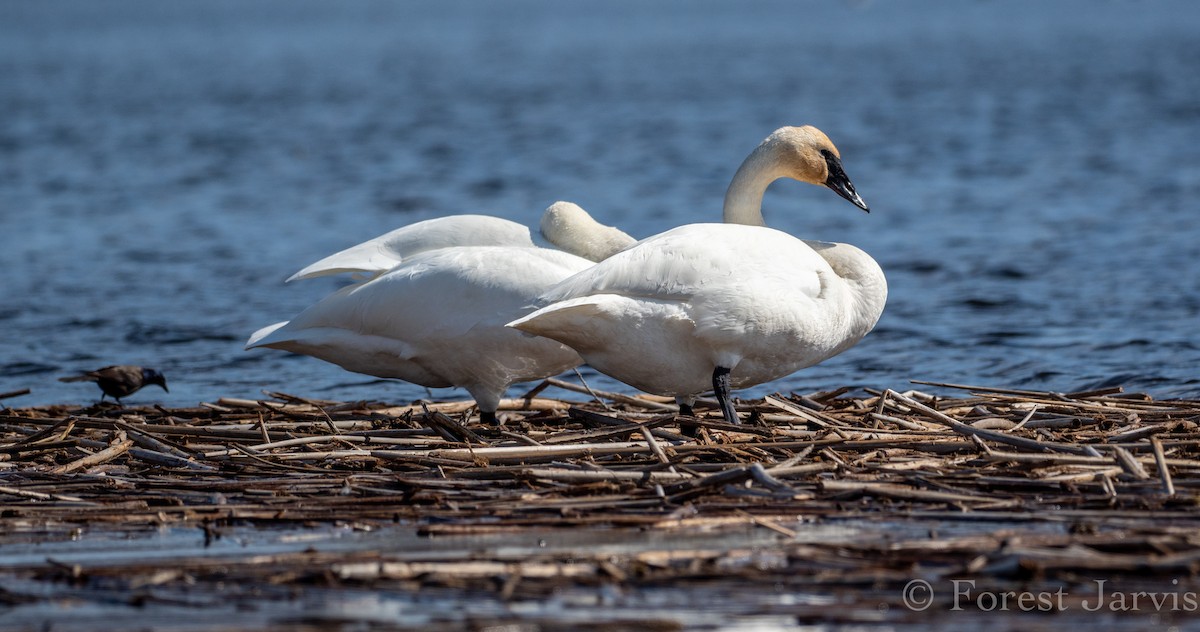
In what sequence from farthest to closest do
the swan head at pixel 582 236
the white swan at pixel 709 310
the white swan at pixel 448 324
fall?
the swan head at pixel 582 236
the white swan at pixel 448 324
the white swan at pixel 709 310

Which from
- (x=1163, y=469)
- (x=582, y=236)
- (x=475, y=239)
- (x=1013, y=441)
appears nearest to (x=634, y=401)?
(x=582, y=236)

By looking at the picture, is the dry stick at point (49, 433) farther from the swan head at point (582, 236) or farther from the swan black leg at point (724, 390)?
the swan black leg at point (724, 390)

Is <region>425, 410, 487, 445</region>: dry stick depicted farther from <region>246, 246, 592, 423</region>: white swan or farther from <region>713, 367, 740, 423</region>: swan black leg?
<region>713, 367, 740, 423</region>: swan black leg

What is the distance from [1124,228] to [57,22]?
108 meters

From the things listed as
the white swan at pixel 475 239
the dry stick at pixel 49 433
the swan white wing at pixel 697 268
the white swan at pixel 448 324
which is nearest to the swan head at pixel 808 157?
the white swan at pixel 475 239

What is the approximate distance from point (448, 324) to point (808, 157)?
2268mm

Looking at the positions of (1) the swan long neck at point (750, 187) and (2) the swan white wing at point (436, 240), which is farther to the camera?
(2) the swan white wing at point (436, 240)

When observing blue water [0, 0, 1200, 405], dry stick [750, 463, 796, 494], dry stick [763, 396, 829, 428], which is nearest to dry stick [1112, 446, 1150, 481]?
dry stick [750, 463, 796, 494]

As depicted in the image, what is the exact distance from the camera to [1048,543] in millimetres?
4930

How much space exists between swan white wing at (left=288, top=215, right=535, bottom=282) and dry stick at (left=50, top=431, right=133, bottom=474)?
170 cm

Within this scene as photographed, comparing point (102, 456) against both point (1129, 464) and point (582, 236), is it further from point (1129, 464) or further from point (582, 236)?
point (1129, 464)

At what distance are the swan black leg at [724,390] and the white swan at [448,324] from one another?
85cm

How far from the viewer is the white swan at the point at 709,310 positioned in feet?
22.0

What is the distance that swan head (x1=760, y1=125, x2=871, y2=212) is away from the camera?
27.2 feet
